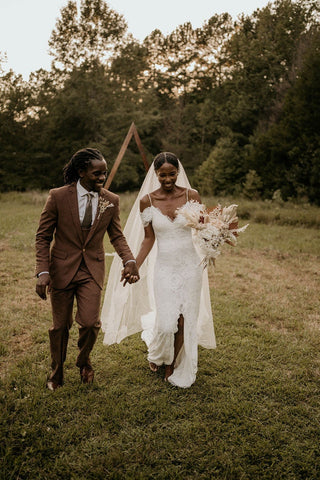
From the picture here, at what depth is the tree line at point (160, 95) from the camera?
2900 centimetres

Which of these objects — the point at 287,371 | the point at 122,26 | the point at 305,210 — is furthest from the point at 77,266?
the point at 122,26

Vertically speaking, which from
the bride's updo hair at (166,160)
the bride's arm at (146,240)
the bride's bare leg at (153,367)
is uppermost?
the bride's updo hair at (166,160)

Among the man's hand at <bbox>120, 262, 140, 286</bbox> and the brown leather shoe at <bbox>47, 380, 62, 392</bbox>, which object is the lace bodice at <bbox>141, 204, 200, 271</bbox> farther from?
the brown leather shoe at <bbox>47, 380, 62, 392</bbox>

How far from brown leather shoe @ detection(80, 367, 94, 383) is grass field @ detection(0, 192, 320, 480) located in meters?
0.11

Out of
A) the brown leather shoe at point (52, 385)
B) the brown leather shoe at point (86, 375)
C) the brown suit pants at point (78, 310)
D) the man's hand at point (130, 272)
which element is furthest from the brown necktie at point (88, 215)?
the brown leather shoe at point (52, 385)

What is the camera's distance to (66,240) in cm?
351

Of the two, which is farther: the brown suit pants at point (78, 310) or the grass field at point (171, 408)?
the brown suit pants at point (78, 310)

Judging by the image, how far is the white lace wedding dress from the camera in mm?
3910

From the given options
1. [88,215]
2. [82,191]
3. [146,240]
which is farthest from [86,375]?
[82,191]

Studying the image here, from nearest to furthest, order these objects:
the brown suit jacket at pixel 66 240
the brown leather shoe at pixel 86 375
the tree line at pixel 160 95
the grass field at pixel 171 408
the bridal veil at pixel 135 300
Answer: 1. the grass field at pixel 171 408
2. the brown suit jacket at pixel 66 240
3. the brown leather shoe at pixel 86 375
4. the bridal veil at pixel 135 300
5. the tree line at pixel 160 95

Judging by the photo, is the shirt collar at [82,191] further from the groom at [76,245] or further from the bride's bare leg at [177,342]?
the bride's bare leg at [177,342]

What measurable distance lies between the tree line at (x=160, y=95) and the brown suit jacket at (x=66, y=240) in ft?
72.9

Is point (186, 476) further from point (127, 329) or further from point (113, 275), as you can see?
point (113, 275)

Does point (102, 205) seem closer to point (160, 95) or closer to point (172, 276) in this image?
point (172, 276)
